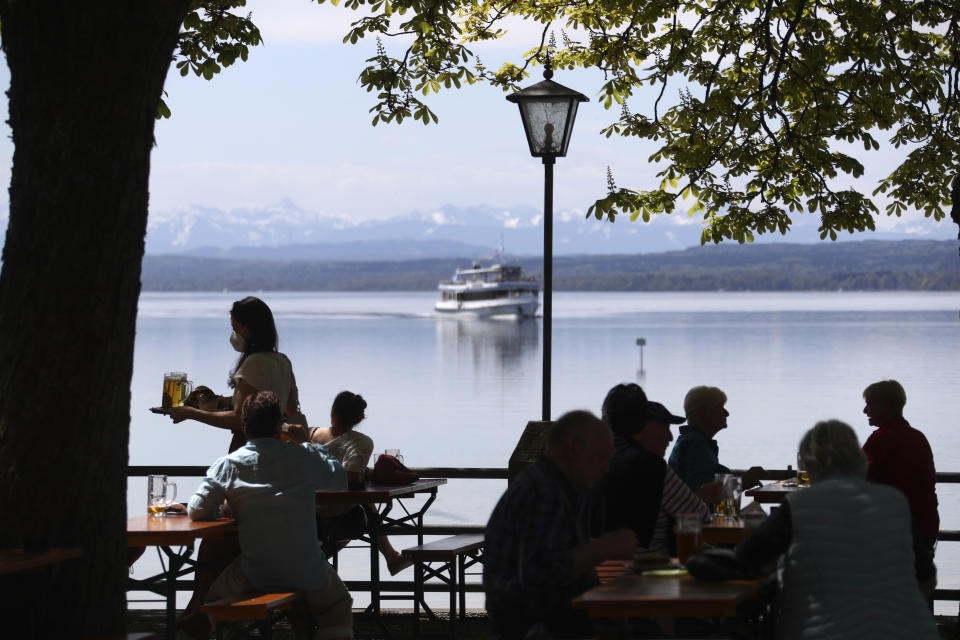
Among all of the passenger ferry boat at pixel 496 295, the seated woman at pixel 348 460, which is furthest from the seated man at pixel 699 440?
the passenger ferry boat at pixel 496 295

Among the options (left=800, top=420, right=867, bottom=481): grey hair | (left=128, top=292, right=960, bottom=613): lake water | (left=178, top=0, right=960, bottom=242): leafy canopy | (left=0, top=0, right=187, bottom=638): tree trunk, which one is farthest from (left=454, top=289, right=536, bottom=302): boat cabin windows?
(left=800, top=420, right=867, bottom=481): grey hair

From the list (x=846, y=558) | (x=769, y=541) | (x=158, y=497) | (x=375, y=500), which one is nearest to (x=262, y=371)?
(x=158, y=497)

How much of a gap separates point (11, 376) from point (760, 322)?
239 ft

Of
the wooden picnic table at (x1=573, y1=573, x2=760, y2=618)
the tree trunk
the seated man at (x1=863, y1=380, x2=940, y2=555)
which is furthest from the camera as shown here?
the seated man at (x1=863, y1=380, x2=940, y2=555)

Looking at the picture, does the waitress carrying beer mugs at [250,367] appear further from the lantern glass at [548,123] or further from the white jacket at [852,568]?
the white jacket at [852,568]

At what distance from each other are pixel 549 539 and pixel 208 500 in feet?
6.85

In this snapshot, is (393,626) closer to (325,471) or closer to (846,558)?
(325,471)

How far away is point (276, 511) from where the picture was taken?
4.80 meters

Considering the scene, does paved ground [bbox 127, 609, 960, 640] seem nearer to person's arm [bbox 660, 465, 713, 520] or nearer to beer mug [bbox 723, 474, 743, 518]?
beer mug [bbox 723, 474, 743, 518]

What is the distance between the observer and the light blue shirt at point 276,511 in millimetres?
4820

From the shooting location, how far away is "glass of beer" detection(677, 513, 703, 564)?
4094 millimetres

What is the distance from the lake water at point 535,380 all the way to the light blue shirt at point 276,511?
485 centimetres

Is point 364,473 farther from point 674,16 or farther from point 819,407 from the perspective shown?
point 819,407

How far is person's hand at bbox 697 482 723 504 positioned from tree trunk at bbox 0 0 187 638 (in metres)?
2.72
